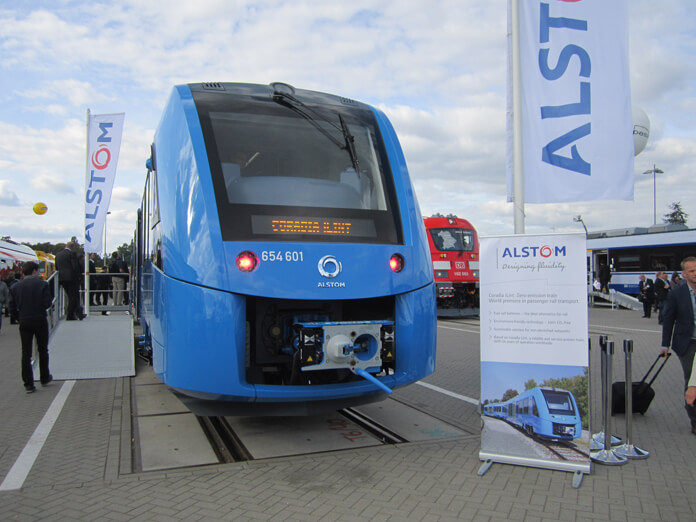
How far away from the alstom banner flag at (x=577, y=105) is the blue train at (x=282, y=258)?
4.79 ft

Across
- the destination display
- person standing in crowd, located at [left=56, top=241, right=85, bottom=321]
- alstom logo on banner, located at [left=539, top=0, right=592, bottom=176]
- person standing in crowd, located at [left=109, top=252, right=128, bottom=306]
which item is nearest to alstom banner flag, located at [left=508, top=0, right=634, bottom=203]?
alstom logo on banner, located at [left=539, top=0, right=592, bottom=176]

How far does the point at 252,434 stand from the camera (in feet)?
18.5

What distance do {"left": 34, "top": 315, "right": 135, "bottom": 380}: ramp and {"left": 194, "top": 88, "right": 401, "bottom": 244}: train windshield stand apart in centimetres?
475

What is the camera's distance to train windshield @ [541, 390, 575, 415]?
15.0 feet

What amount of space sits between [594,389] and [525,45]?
486cm

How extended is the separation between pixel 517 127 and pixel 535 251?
5.23ft

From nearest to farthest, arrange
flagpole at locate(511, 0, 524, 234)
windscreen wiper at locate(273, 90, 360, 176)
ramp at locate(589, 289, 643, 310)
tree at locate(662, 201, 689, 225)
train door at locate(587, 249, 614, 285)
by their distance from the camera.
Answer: windscreen wiper at locate(273, 90, 360, 176)
flagpole at locate(511, 0, 524, 234)
ramp at locate(589, 289, 643, 310)
train door at locate(587, 249, 614, 285)
tree at locate(662, 201, 689, 225)

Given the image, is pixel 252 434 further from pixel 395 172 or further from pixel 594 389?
pixel 594 389

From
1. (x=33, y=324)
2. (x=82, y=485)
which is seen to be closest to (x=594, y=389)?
(x=82, y=485)

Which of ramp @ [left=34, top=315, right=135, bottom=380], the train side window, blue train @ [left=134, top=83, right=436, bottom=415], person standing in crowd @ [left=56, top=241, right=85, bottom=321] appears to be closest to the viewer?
blue train @ [left=134, top=83, right=436, bottom=415]

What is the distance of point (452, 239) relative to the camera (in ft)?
65.1

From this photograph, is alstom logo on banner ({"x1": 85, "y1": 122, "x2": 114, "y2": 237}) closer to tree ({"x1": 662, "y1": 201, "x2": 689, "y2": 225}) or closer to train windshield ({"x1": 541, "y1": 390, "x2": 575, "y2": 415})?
train windshield ({"x1": 541, "y1": 390, "x2": 575, "y2": 415})

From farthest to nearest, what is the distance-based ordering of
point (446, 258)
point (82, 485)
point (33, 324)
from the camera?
point (446, 258)
point (33, 324)
point (82, 485)

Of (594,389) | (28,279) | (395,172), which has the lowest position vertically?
(594,389)
